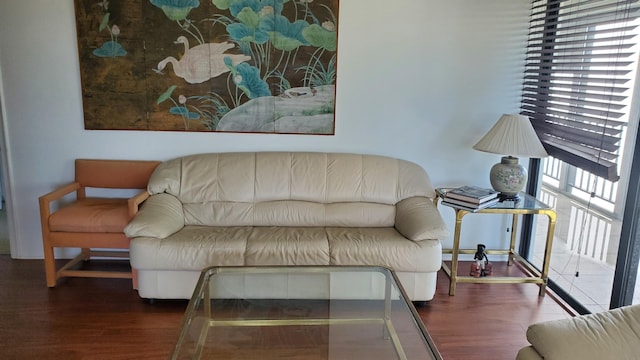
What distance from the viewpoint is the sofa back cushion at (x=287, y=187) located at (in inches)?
126

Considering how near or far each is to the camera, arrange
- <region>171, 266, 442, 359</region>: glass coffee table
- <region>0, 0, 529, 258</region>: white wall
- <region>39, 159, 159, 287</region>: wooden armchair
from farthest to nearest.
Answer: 1. <region>0, 0, 529, 258</region>: white wall
2. <region>39, 159, 159, 287</region>: wooden armchair
3. <region>171, 266, 442, 359</region>: glass coffee table

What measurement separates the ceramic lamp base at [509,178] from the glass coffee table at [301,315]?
130cm

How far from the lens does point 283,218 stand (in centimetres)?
320

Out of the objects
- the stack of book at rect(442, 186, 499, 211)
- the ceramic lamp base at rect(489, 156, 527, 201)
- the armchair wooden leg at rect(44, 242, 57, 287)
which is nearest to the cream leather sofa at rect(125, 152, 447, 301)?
the stack of book at rect(442, 186, 499, 211)

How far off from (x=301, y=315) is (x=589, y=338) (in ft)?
4.15

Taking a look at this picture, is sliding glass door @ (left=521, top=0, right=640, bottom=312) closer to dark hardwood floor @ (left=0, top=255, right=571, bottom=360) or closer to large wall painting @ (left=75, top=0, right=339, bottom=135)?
dark hardwood floor @ (left=0, top=255, right=571, bottom=360)

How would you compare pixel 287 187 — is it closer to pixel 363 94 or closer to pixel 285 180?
pixel 285 180

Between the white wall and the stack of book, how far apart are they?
0.46 metres

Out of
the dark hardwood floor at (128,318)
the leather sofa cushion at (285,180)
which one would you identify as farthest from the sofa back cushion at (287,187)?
the dark hardwood floor at (128,318)

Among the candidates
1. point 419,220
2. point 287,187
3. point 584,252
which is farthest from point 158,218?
point 584,252

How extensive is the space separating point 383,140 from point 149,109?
175cm

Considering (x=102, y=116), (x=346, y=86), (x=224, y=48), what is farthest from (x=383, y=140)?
(x=102, y=116)

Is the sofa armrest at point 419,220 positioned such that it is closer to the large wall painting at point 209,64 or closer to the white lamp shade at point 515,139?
the white lamp shade at point 515,139

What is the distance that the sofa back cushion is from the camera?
3.20 m
